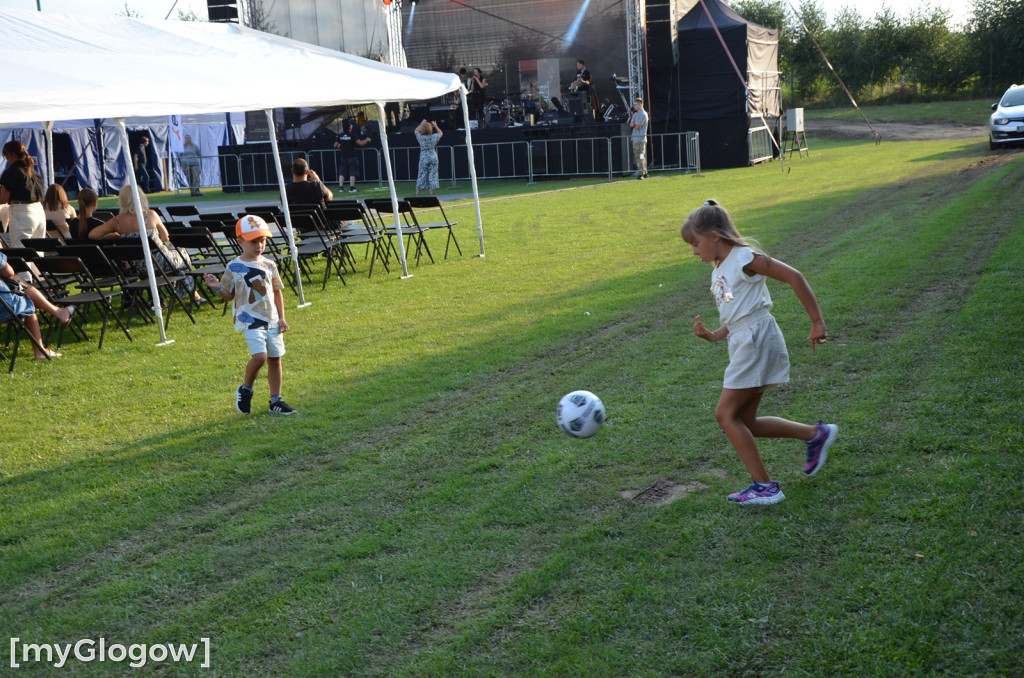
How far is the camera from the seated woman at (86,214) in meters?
11.8

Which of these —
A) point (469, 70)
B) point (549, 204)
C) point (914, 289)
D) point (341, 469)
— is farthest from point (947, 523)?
point (469, 70)

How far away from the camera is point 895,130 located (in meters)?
39.7

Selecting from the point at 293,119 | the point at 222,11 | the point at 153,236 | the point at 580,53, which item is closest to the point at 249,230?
the point at 153,236

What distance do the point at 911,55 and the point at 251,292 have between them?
5374 centimetres

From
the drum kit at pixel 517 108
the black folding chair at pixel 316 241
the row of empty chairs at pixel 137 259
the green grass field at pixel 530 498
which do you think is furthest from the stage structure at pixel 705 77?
the green grass field at pixel 530 498

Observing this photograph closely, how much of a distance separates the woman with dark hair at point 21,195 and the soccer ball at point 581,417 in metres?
9.00

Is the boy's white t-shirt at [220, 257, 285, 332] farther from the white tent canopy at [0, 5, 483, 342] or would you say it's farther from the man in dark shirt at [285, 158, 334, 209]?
the man in dark shirt at [285, 158, 334, 209]

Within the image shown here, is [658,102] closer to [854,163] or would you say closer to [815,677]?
[854,163]

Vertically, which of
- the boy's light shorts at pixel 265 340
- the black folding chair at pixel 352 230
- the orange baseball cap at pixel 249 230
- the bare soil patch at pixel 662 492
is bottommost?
the bare soil patch at pixel 662 492

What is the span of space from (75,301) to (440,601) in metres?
7.06

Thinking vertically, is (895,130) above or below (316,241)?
above

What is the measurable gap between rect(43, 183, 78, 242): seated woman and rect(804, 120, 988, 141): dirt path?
99.3 ft

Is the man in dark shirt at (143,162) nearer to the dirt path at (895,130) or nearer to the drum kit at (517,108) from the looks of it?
the drum kit at (517,108)

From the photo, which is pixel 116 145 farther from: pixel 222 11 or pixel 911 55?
pixel 911 55
